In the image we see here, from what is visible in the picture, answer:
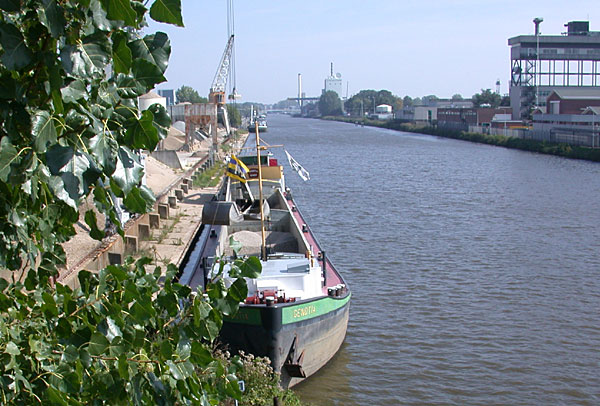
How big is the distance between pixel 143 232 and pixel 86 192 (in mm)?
19826

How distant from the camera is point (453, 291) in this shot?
742 inches

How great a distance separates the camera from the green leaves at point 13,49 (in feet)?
9.03

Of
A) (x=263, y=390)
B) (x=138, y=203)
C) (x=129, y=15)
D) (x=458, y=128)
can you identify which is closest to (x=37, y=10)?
(x=129, y=15)

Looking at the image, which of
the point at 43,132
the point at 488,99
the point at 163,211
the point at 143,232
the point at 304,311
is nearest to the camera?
the point at 43,132

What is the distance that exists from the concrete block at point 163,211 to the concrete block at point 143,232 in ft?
15.5

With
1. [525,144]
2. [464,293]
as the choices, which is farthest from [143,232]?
[525,144]

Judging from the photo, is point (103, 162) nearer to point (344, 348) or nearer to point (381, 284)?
point (344, 348)

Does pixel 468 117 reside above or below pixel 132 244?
above

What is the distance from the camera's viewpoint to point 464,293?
61.4 ft

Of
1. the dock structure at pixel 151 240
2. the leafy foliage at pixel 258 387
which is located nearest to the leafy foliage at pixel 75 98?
the leafy foliage at pixel 258 387

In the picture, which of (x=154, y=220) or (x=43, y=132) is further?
(x=154, y=220)

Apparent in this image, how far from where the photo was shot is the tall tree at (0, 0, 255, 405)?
9.14 feet

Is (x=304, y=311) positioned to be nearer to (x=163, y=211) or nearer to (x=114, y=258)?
(x=114, y=258)

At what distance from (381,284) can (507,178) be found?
2700 centimetres
